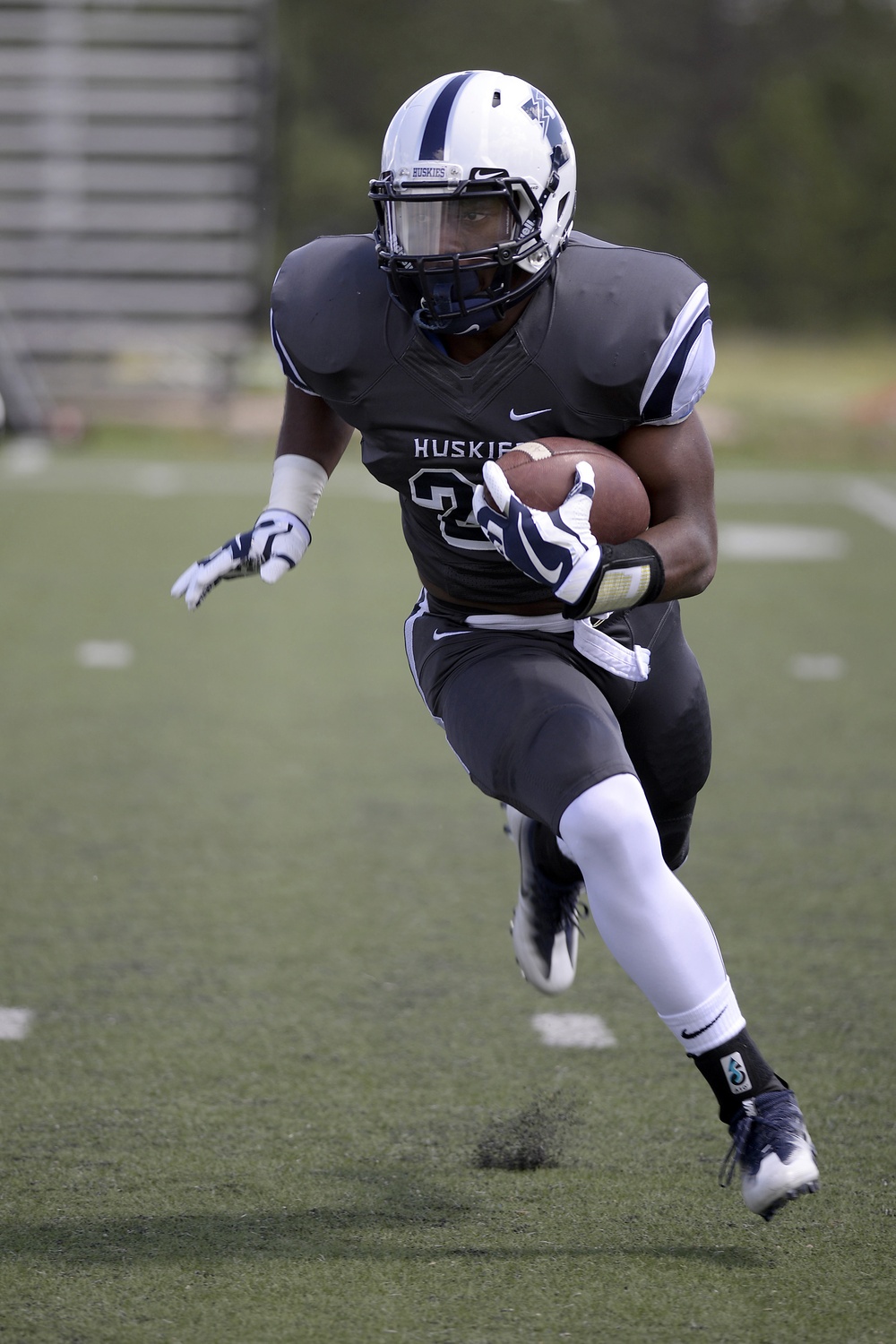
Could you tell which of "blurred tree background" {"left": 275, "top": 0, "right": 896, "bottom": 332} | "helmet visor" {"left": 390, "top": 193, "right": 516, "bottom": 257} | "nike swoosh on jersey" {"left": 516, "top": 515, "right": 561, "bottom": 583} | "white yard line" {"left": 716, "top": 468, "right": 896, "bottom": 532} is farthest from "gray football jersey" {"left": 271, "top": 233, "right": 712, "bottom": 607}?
"blurred tree background" {"left": 275, "top": 0, "right": 896, "bottom": 332}

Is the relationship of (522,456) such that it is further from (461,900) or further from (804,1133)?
(461,900)

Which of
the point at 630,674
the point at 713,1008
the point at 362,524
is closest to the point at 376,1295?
the point at 713,1008

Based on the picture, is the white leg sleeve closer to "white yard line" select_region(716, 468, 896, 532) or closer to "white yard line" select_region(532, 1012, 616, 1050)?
"white yard line" select_region(532, 1012, 616, 1050)

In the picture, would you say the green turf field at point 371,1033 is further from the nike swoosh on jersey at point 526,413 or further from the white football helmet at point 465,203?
the white football helmet at point 465,203

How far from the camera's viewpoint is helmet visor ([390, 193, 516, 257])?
88.5 inches

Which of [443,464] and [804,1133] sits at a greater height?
[443,464]

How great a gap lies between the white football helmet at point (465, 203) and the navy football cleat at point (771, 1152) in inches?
43.5

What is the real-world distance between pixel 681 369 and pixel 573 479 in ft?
0.72

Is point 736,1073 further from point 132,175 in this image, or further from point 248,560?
point 132,175

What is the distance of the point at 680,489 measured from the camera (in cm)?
226

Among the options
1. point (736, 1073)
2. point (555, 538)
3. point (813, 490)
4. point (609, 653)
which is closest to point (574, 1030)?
point (736, 1073)

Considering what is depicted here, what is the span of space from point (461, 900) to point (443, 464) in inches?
56.4

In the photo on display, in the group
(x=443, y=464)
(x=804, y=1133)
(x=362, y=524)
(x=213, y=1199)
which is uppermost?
(x=443, y=464)

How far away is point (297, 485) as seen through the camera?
8.50 ft
